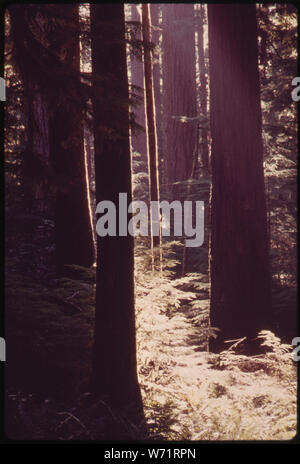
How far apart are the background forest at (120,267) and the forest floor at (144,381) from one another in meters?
0.02

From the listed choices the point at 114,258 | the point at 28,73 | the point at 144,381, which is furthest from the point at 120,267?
the point at 28,73

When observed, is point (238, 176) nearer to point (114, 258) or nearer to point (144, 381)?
point (114, 258)

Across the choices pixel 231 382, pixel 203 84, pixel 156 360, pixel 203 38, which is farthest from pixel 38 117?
pixel 203 38

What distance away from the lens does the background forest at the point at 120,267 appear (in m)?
4.32

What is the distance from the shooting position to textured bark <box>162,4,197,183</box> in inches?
596

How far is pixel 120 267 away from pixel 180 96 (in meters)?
11.6

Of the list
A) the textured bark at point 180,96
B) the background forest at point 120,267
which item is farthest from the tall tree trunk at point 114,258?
the textured bark at point 180,96

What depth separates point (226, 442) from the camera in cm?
359

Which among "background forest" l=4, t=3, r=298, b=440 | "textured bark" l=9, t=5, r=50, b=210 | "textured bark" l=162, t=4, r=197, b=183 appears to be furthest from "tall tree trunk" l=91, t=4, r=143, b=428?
"textured bark" l=162, t=4, r=197, b=183

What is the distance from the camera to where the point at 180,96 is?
50.4 ft

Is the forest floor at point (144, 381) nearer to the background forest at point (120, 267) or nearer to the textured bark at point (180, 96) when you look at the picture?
the background forest at point (120, 267)

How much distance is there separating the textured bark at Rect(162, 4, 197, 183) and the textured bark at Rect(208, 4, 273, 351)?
297 inches

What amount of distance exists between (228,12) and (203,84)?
20.5m

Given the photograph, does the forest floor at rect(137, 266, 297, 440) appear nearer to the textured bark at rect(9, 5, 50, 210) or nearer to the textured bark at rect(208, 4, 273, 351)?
the textured bark at rect(208, 4, 273, 351)
